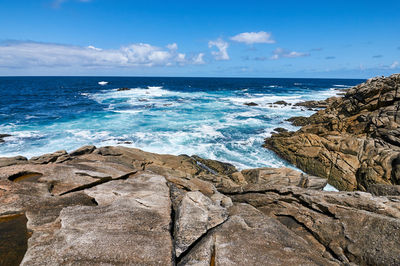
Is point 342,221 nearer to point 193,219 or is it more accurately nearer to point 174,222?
point 193,219

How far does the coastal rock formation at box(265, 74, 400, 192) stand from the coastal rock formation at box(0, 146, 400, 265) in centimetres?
829

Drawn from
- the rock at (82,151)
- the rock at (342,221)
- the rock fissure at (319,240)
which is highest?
the rock at (342,221)

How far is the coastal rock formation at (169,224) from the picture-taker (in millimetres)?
6211

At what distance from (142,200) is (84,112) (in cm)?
4906

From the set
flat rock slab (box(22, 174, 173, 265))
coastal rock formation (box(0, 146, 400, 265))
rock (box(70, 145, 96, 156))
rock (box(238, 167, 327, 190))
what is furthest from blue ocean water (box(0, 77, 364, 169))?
flat rock slab (box(22, 174, 173, 265))

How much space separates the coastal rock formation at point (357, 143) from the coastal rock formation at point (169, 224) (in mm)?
8294

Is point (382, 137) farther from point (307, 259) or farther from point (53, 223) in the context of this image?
point (53, 223)

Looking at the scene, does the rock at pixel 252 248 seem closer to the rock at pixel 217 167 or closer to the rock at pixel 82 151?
the rock at pixel 217 167

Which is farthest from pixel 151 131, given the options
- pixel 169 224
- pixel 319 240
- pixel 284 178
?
pixel 319 240

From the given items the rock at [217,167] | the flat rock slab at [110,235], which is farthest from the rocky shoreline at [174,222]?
the rock at [217,167]

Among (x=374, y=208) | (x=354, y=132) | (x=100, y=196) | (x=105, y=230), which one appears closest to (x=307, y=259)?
(x=374, y=208)

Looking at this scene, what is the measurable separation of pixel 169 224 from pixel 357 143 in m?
20.5

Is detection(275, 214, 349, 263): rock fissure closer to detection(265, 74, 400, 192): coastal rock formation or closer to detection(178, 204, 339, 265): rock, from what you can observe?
detection(178, 204, 339, 265): rock

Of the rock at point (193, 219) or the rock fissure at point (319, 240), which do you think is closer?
the rock at point (193, 219)
